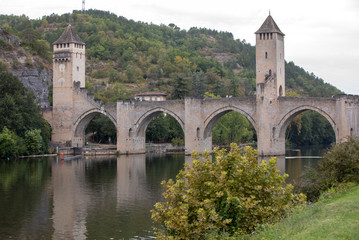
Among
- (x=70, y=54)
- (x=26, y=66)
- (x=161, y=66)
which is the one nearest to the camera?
(x=70, y=54)

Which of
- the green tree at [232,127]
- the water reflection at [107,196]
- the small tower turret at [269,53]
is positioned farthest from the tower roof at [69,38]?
the small tower turret at [269,53]

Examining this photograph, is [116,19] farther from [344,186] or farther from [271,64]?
[344,186]

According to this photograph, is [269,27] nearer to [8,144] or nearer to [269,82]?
[269,82]

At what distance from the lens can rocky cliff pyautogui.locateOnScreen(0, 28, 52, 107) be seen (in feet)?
201

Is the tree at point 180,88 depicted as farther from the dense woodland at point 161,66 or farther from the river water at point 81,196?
the river water at point 81,196

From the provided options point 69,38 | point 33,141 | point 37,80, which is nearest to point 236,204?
point 33,141

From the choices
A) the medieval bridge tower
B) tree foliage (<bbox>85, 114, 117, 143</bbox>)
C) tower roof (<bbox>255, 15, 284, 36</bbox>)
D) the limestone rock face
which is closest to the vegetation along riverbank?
the medieval bridge tower

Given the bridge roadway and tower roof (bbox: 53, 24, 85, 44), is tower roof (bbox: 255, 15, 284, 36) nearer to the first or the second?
the bridge roadway

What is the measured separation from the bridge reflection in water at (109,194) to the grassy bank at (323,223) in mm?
6551

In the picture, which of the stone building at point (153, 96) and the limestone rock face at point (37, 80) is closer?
the limestone rock face at point (37, 80)

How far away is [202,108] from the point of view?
5081cm

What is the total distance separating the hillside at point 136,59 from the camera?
67188mm

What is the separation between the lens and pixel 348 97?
143 ft

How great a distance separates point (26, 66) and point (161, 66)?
112ft
